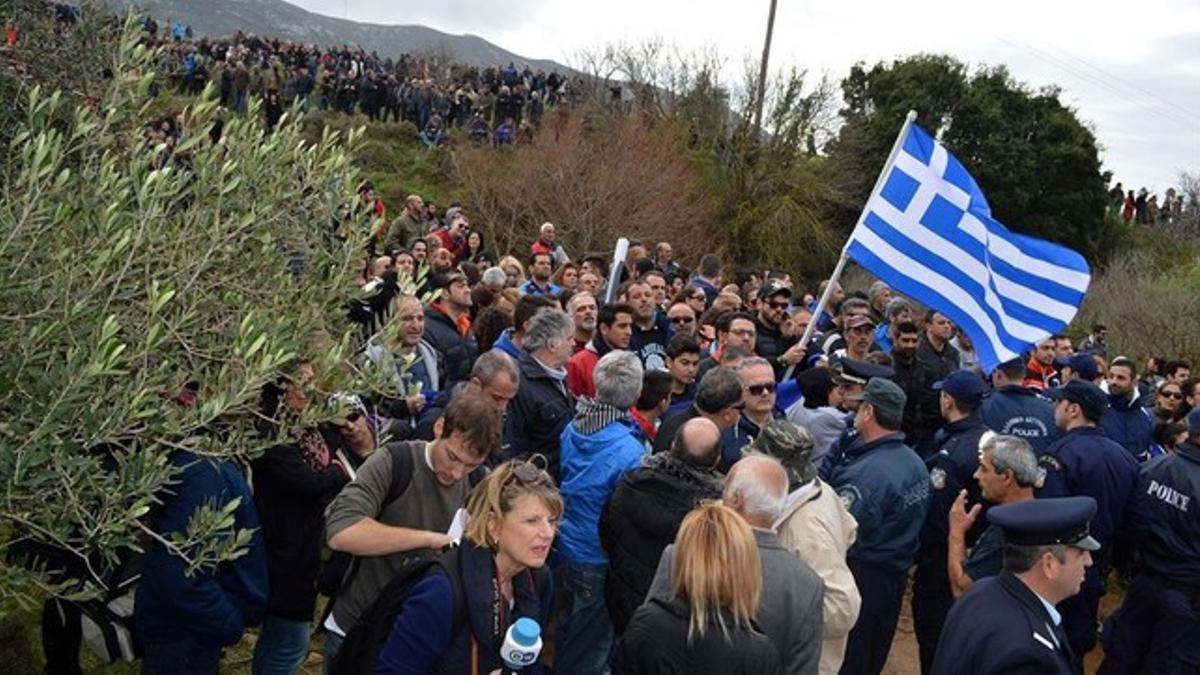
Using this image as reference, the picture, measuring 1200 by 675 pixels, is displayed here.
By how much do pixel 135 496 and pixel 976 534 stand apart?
4.85 metres

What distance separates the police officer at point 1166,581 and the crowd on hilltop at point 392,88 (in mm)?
25507

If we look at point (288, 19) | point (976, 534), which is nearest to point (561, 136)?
point (976, 534)

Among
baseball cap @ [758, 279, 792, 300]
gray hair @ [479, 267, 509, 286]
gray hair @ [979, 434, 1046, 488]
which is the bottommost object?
gray hair @ [479, 267, 509, 286]

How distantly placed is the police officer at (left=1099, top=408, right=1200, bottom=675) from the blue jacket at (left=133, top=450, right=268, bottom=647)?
5.38m

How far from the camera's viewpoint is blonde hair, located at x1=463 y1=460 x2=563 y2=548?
371 cm

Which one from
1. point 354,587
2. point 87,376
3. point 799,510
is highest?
point 87,376

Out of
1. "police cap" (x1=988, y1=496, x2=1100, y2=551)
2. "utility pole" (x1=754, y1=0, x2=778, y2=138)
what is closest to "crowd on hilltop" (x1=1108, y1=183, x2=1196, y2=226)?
"utility pole" (x1=754, y1=0, x2=778, y2=138)

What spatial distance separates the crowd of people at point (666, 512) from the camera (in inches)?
147

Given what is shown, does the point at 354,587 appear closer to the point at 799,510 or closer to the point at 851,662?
the point at 799,510

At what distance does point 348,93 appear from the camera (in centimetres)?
3250

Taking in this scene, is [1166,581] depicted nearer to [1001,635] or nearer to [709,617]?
[1001,635]

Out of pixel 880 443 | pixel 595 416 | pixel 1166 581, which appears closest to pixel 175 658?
pixel 595 416

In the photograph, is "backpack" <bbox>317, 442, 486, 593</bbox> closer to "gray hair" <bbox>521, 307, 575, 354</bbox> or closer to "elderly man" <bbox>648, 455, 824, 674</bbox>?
"elderly man" <bbox>648, 455, 824, 674</bbox>

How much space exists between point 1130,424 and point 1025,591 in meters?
6.22
